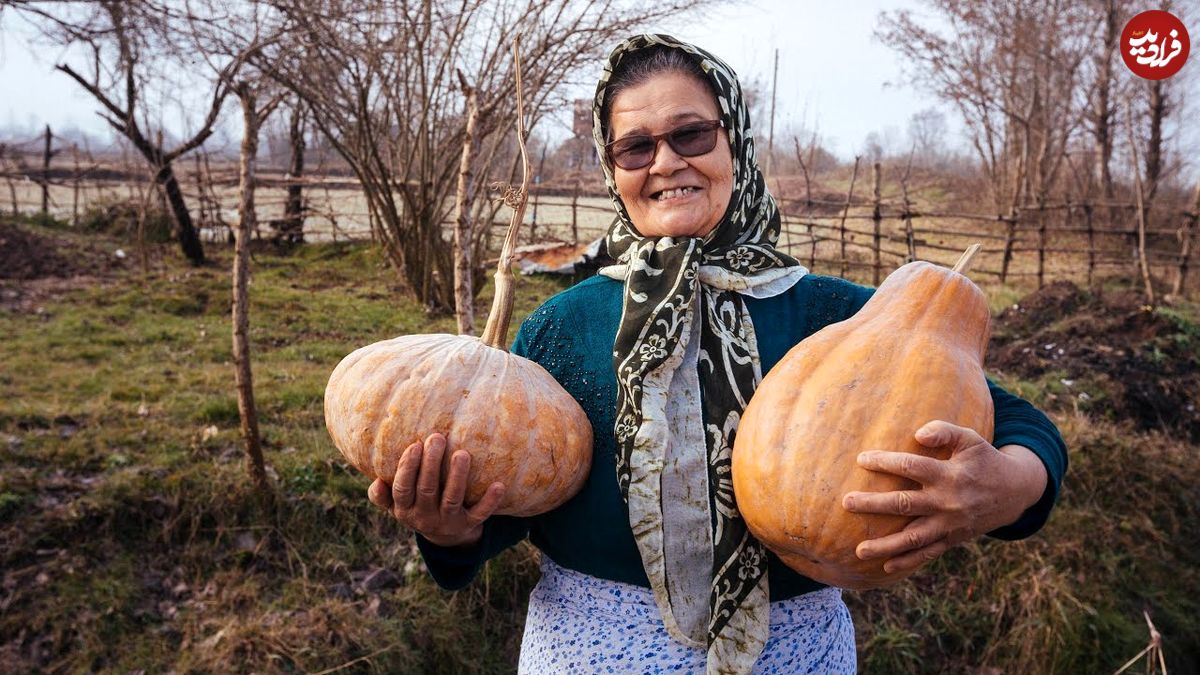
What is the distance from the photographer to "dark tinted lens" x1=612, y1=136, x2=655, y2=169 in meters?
1.64

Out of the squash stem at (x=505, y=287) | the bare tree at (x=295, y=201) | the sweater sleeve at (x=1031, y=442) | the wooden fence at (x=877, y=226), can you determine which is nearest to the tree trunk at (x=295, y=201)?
the bare tree at (x=295, y=201)

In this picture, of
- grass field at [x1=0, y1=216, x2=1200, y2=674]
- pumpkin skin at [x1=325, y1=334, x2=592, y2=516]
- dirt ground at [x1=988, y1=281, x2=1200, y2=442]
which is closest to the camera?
pumpkin skin at [x1=325, y1=334, x2=592, y2=516]

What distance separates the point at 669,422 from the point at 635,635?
0.48 m

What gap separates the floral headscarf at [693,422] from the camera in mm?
1479

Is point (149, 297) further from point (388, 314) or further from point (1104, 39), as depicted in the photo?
point (1104, 39)

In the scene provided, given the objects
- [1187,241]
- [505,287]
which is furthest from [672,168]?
[1187,241]

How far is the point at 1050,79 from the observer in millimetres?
20203

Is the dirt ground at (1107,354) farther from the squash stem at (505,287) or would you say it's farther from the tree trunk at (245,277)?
the tree trunk at (245,277)

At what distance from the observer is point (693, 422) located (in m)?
1.53

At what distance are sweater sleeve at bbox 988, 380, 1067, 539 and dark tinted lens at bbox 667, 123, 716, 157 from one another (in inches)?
32.5

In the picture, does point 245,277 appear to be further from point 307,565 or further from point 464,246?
point 307,565

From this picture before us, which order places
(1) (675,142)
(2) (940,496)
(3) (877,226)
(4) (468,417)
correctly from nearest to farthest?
1. (2) (940,496)
2. (4) (468,417)
3. (1) (675,142)
4. (3) (877,226)

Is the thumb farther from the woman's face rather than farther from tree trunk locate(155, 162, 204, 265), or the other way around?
tree trunk locate(155, 162, 204, 265)

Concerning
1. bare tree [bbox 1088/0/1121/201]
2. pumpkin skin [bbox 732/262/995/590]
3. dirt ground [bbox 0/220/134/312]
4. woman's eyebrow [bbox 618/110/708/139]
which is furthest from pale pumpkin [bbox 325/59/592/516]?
bare tree [bbox 1088/0/1121/201]
